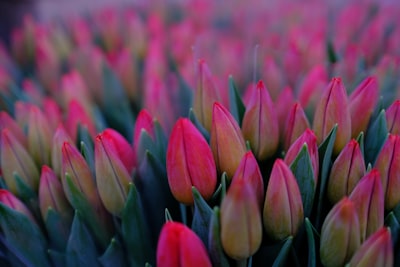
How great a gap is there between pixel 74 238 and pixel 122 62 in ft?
1.23

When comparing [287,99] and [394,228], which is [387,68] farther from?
[394,228]

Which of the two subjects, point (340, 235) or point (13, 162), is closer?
point (340, 235)

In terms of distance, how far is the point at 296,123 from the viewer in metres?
0.52

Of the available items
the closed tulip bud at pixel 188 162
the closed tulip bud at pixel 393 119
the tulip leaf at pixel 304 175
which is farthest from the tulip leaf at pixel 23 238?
the closed tulip bud at pixel 393 119

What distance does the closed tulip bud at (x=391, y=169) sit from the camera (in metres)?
0.46

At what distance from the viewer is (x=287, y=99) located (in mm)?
593

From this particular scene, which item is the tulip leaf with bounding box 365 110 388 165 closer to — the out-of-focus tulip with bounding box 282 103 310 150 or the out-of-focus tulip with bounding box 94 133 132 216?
the out-of-focus tulip with bounding box 282 103 310 150

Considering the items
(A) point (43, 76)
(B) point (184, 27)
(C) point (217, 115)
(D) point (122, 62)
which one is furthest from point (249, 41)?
(C) point (217, 115)

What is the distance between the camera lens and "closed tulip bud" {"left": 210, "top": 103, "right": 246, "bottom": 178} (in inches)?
18.5

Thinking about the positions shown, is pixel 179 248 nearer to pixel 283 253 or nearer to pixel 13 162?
pixel 283 253

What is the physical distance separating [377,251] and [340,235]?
0.03m

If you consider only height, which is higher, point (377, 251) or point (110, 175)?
point (110, 175)

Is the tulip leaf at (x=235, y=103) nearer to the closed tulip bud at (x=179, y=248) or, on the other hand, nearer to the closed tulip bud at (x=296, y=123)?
the closed tulip bud at (x=296, y=123)

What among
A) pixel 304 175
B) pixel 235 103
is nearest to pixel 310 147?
pixel 304 175
